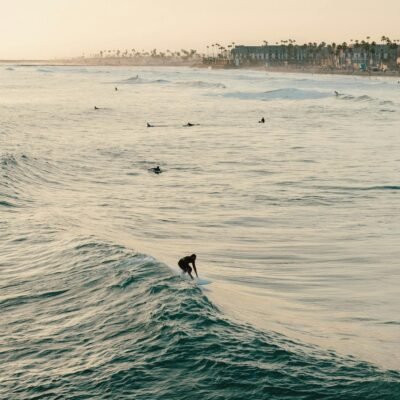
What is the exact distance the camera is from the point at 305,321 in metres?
12.9

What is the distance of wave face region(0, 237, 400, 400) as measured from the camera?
31.8 ft

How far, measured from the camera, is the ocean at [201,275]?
400 inches

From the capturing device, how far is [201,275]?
612 inches

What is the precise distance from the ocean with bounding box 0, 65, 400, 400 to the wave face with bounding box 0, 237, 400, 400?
0.03 meters

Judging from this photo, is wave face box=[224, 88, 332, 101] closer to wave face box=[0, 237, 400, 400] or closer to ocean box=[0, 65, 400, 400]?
ocean box=[0, 65, 400, 400]

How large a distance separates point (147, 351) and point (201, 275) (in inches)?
191

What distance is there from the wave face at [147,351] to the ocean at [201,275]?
0.11 ft

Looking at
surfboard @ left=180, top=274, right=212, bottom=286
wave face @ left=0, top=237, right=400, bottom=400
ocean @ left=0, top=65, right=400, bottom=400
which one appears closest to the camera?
wave face @ left=0, top=237, right=400, bottom=400

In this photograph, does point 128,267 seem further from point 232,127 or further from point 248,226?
point 232,127

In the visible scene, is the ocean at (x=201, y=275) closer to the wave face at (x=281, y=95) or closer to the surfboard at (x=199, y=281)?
the surfboard at (x=199, y=281)

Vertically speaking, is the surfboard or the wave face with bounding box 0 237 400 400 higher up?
the wave face with bounding box 0 237 400 400

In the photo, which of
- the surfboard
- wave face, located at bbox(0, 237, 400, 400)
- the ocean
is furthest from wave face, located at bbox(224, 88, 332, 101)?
wave face, located at bbox(0, 237, 400, 400)

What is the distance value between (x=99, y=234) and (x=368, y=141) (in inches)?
1213

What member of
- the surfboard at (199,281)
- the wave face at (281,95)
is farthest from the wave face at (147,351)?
the wave face at (281,95)
